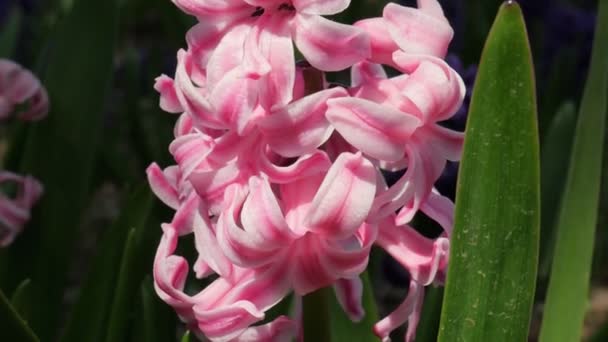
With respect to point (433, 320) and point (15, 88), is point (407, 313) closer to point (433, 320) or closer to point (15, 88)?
point (433, 320)

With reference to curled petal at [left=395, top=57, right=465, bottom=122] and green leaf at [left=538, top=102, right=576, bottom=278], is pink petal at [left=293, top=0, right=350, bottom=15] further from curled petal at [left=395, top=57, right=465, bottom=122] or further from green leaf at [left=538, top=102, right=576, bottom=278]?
green leaf at [left=538, top=102, right=576, bottom=278]

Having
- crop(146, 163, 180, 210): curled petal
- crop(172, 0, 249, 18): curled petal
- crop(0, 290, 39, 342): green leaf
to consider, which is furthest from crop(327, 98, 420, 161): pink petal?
crop(0, 290, 39, 342): green leaf

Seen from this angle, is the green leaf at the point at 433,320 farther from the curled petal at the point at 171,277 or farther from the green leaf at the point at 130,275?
the curled petal at the point at 171,277

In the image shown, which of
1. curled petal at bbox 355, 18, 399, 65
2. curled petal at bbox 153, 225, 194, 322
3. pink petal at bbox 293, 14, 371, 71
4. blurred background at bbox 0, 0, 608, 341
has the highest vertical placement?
pink petal at bbox 293, 14, 371, 71

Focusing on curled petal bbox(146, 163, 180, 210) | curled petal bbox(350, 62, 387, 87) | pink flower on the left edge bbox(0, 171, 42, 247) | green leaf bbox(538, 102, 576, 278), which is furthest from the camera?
green leaf bbox(538, 102, 576, 278)

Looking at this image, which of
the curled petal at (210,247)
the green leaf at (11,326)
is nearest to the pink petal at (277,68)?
the curled petal at (210,247)

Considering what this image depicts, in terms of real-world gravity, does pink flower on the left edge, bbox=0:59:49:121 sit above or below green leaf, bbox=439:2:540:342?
below

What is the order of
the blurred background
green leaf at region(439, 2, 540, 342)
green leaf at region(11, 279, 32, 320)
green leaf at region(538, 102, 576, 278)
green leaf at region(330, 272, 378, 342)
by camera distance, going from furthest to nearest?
green leaf at region(538, 102, 576, 278), the blurred background, green leaf at region(11, 279, 32, 320), green leaf at region(330, 272, 378, 342), green leaf at region(439, 2, 540, 342)

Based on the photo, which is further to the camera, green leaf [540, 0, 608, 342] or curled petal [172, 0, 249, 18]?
green leaf [540, 0, 608, 342]
